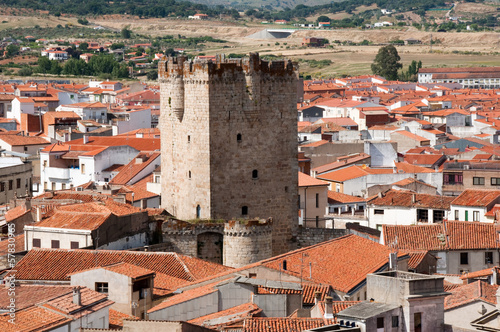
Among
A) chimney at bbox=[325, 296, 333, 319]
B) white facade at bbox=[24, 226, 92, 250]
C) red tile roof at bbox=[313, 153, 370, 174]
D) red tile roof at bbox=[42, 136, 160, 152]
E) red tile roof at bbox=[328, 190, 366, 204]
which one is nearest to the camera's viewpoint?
chimney at bbox=[325, 296, 333, 319]

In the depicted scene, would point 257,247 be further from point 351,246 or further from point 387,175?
point 387,175

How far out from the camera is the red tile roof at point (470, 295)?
2841cm

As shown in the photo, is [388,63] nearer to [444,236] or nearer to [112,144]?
[112,144]

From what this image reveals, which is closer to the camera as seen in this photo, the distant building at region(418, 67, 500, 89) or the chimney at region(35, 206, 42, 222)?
the chimney at region(35, 206, 42, 222)

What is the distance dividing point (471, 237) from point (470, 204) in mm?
7373

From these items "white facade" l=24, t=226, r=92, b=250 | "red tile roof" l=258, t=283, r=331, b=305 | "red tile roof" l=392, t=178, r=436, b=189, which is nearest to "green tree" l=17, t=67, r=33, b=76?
"red tile roof" l=392, t=178, r=436, b=189

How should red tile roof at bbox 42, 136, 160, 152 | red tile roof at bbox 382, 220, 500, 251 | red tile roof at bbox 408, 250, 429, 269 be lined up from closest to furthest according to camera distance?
red tile roof at bbox 408, 250, 429, 269, red tile roof at bbox 382, 220, 500, 251, red tile roof at bbox 42, 136, 160, 152

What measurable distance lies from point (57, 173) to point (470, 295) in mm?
39272

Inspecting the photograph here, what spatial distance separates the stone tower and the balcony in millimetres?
23896

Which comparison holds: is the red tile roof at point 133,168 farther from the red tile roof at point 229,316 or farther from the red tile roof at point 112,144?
the red tile roof at point 229,316

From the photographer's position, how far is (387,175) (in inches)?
2488

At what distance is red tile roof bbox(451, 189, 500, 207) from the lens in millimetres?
51281

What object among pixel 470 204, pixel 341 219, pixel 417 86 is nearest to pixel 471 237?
pixel 470 204

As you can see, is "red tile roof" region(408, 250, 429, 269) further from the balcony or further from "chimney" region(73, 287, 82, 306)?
the balcony
